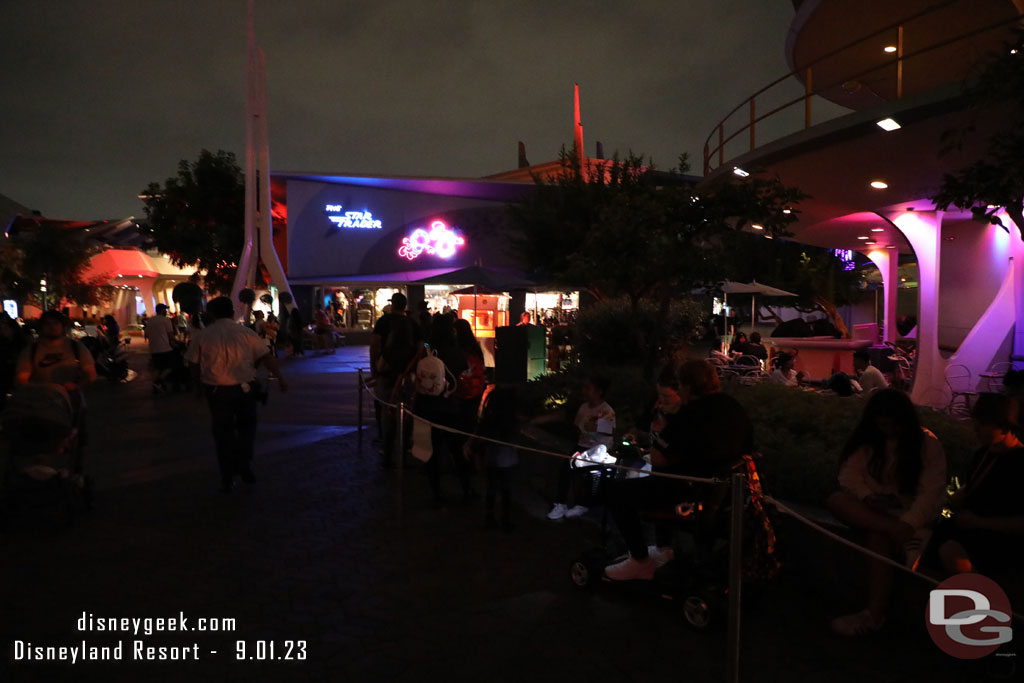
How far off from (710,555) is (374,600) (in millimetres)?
2020

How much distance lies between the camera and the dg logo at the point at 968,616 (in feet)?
11.7

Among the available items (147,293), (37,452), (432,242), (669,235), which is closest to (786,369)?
(669,235)

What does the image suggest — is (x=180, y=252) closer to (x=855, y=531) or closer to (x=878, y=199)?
(x=878, y=199)

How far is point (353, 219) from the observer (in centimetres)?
3250

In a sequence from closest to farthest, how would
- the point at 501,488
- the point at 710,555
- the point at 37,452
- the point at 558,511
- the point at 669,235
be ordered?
the point at 710,555 → the point at 37,452 → the point at 501,488 → the point at 558,511 → the point at 669,235

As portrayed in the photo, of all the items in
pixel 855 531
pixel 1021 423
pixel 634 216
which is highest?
pixel 634 216

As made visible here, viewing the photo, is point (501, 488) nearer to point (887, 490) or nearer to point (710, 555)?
point (710, 555)

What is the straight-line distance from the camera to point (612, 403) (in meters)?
9.20

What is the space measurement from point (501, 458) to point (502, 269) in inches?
1133

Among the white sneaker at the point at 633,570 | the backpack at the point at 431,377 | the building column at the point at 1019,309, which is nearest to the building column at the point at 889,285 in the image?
the building column at the point at 1019,309

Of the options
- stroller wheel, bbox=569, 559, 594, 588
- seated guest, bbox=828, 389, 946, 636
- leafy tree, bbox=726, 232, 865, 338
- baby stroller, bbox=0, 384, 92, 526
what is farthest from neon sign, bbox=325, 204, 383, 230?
seated guest, bbox=828, 389, 946, 636

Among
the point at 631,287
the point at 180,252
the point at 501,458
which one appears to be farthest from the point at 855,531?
the point at 180,252

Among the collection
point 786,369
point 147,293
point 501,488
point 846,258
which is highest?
point 846,258

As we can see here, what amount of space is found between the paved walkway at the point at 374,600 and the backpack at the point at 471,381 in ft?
3.31
